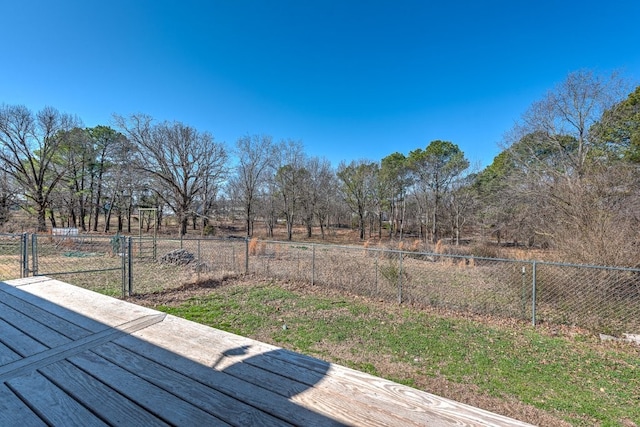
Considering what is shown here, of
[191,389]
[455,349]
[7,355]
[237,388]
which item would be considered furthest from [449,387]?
[7,355]

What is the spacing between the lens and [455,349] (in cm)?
394

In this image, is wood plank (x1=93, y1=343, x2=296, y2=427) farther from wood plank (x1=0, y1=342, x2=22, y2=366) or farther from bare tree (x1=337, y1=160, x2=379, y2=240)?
bare tree (x1=337, y1=160, x2=379, y2=240)

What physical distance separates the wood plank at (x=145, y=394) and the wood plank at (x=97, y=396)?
2 cm

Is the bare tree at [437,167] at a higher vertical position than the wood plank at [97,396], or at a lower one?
higher

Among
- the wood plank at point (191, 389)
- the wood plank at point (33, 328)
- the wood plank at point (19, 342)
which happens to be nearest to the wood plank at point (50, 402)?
the wood plank at point (191, 389)

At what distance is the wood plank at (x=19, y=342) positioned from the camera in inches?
64.6

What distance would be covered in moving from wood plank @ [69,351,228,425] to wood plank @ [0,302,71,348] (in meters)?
0.36

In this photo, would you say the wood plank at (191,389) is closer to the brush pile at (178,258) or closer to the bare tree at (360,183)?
the brush pile at (178,258)

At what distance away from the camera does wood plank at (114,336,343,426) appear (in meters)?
1.11

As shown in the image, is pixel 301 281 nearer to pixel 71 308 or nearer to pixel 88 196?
pixel 71 308

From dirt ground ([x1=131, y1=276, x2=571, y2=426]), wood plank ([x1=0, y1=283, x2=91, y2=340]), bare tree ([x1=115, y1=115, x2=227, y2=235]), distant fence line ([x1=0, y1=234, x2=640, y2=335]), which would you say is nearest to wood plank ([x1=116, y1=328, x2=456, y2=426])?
wood plank ([x1=0, y1=283, x2=91, y2=340])

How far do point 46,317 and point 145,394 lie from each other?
1612mm

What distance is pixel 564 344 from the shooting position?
4.23 metres

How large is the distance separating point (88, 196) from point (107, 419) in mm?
Result: 32614
